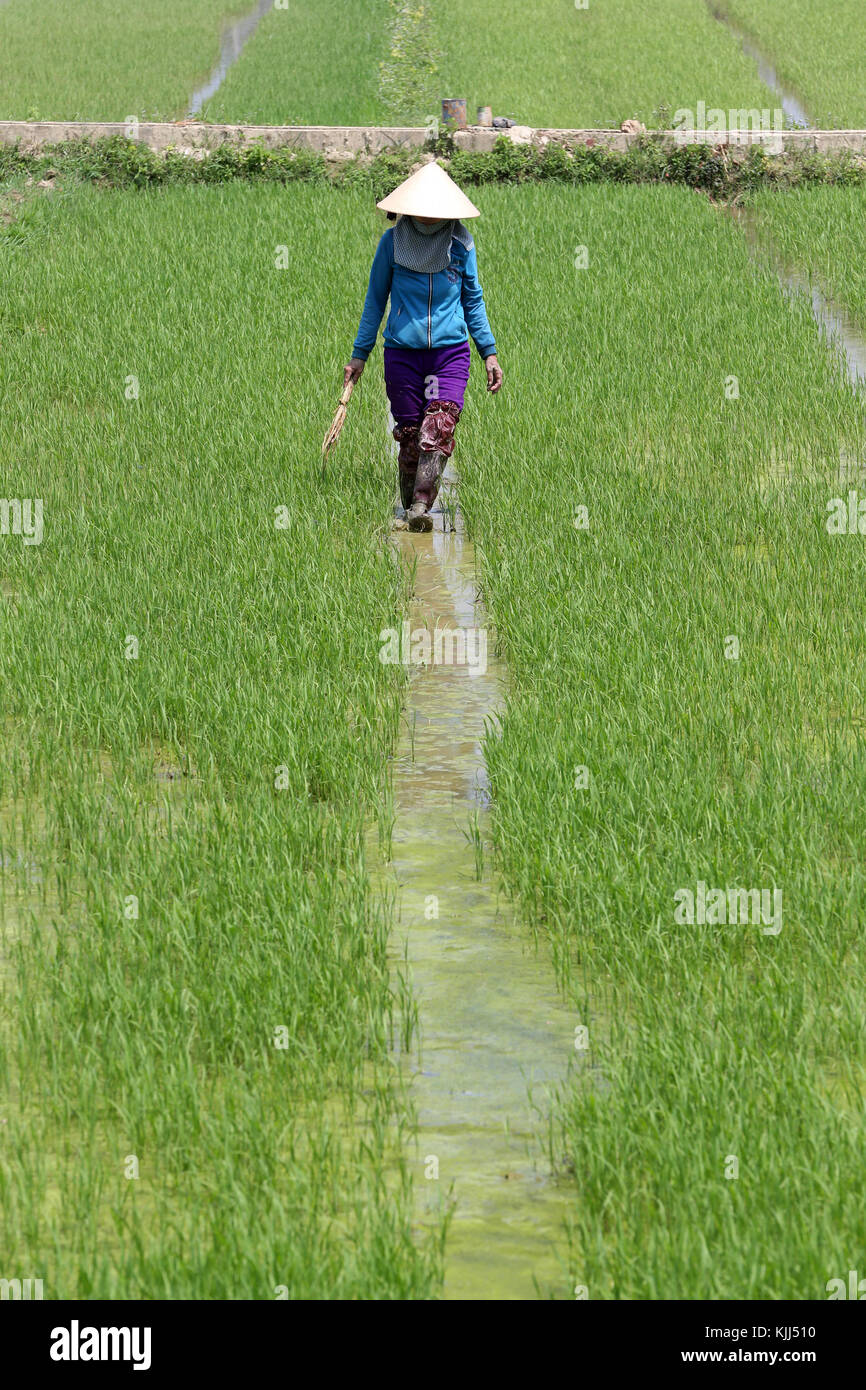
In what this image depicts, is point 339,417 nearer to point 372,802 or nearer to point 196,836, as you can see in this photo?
point 372,802

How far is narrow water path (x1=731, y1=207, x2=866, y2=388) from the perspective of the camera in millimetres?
8914

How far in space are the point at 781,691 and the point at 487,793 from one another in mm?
887

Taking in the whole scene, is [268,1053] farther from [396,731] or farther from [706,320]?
[706,320]

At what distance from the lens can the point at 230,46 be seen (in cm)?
2394

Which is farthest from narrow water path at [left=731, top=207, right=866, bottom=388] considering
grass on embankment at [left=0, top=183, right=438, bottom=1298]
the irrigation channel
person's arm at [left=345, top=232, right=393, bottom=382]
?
the irrigation channel

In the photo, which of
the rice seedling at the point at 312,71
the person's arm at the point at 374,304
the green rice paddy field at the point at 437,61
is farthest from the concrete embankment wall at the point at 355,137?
the person's arm at the point at 374,304

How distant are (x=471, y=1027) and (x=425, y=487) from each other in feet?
12.0

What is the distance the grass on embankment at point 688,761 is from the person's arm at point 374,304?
2.39 ft

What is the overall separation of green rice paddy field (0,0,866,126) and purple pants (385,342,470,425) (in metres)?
9.73

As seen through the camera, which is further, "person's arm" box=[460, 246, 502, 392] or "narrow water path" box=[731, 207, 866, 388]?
"narrow water path" box=[731, 207, 866, 388]

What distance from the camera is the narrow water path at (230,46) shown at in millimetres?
19203

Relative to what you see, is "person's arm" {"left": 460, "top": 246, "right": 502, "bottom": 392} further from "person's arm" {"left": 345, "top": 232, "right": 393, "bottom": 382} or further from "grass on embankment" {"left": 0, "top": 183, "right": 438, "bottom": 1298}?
"grass on embankment" {"left": 0, "top": 183, "right": 438, "bottom": 1298}

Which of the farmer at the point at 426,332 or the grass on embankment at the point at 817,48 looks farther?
the grass on embankment at the point at 817,48

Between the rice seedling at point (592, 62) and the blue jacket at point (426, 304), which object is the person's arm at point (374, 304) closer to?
the blue jacket at point (426, 304)
